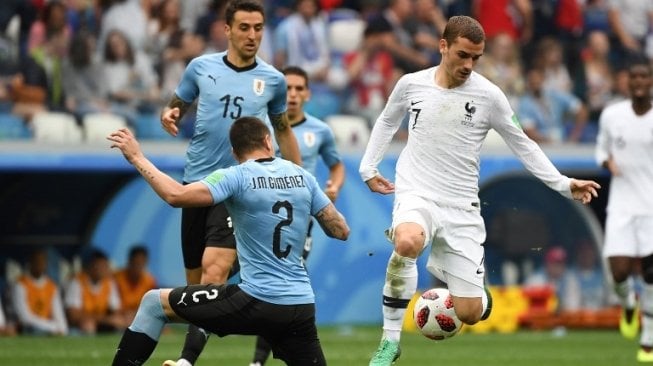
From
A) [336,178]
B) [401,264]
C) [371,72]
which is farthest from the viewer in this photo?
[371,72]

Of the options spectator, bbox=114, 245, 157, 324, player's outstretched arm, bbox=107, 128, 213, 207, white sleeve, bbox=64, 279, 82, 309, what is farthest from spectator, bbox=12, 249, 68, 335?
player's outstretched arm, bbox=107, 128, 213, 207

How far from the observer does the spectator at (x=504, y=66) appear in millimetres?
21078

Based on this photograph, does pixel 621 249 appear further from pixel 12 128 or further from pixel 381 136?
pixel 12 128

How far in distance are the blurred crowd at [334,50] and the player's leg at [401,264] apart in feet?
28.2

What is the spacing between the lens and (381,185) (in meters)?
10.3

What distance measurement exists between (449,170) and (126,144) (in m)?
2.77

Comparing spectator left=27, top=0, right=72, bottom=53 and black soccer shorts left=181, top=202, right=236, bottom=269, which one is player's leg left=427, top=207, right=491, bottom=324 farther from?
spectator left=27, top=0, right=72, bottom=53

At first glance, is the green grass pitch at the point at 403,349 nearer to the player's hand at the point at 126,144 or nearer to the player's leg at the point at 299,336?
the player's leg at the point at 299,336

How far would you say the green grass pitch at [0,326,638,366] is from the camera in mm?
13531

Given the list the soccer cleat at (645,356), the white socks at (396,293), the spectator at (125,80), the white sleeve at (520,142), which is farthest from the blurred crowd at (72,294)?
the white sleeve at (520,142)

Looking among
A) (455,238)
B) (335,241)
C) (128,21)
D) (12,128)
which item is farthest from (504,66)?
(455,238)

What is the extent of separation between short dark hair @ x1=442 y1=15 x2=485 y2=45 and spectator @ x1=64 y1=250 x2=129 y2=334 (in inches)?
375

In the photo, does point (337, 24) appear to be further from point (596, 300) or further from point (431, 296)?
point (431, 296)

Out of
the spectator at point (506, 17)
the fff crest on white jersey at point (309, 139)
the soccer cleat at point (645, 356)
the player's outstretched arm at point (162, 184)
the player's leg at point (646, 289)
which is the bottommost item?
the soccer cleat at point (645, 356)
